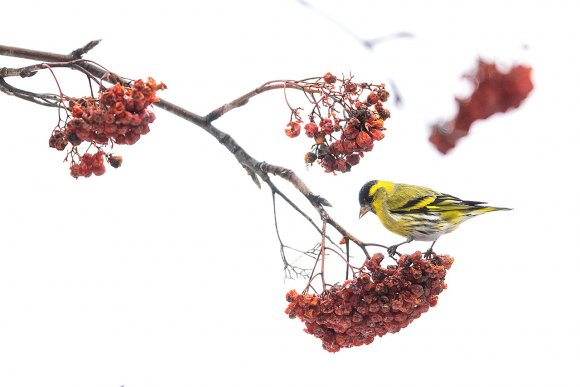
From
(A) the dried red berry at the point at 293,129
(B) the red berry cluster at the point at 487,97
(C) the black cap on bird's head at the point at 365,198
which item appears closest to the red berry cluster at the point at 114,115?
(A) the dried red berry at the point at 293,129

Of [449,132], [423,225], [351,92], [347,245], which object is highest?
[423,225]

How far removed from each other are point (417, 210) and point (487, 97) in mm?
1059

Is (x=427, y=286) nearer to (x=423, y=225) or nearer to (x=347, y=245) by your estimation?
(x=347, y=245)

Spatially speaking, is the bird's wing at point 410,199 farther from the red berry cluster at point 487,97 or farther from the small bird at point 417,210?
the red berry cluster at point 487,97

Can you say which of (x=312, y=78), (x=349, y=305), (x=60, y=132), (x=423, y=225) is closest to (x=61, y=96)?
(x=60, y=132)

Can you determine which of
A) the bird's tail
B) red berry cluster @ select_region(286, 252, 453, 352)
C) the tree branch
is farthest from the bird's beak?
red berry cluster @ select_region(286, 252, 453, 352)

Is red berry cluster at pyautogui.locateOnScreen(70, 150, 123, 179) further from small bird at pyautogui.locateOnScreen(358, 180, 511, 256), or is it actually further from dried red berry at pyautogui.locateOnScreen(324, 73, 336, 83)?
small bird at pyautogui.locateOnScreen(358, 180, 511, 256)

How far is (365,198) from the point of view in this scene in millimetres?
1632

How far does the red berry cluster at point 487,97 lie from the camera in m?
0.61

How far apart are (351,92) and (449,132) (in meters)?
0.47

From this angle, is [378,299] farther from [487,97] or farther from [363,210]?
[363,210]

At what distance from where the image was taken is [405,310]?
1016 millimetres

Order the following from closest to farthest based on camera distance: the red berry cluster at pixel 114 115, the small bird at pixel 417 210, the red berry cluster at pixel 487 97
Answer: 1. the red berry cluster at pixel 487 97
2. the red berry cluster at pixel 114 115
3. the small bird at pixel 417 210

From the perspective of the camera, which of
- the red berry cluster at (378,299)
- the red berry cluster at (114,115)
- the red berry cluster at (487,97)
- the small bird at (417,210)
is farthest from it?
the small bird at (417,210)
